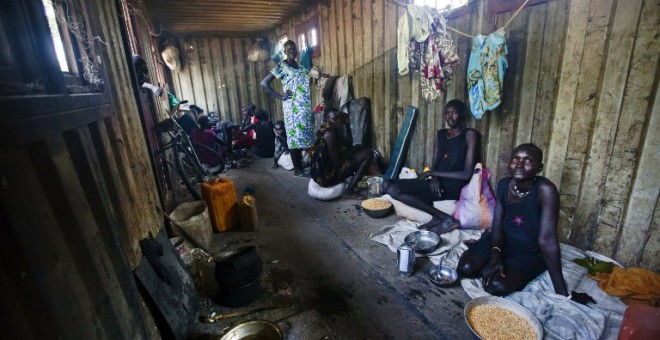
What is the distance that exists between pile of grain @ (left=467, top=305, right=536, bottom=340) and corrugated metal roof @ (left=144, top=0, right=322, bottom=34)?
6739 millimetres

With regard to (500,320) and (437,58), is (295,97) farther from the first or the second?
(500,320)

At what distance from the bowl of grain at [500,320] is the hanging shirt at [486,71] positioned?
79.4 inches

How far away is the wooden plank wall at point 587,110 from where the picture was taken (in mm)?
2281

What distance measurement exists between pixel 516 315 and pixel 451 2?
142 inches

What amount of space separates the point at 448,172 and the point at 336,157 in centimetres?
176

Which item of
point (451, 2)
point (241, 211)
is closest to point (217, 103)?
point (241, 211)

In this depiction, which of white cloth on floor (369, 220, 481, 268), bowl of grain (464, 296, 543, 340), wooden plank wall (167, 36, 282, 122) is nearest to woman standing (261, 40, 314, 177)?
white cloth on floor (369, 220, 481, 268)

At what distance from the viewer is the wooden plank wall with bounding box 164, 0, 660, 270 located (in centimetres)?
228

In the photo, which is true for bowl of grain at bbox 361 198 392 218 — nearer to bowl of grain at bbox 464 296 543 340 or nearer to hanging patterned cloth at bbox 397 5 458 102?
hanging patterned cloth at bbox 397 5 458 102

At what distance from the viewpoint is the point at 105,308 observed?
1.33 m

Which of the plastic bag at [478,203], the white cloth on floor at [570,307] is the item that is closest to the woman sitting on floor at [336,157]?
the plastic bag at [478,203]

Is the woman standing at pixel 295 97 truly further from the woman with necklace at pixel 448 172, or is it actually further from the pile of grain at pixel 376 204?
the woman with necklace at pixel 448 172

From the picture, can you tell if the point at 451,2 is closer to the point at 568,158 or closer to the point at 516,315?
the point at 568,158

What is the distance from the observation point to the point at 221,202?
3.76 meters
